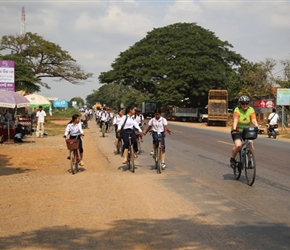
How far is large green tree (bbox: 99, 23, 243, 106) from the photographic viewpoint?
5600cm

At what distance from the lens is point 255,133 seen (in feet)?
30.7

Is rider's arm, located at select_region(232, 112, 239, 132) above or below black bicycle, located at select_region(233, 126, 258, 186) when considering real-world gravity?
above

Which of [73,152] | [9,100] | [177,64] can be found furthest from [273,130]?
[177,64]

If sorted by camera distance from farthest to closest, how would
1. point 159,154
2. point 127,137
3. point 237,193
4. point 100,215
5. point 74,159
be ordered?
point 127,137 < point 74,159 < point 159,154 < point 237,193 < point 100,215

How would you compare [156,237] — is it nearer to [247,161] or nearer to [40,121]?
[247,161]

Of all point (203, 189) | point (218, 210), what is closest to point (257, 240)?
point (218, 210)

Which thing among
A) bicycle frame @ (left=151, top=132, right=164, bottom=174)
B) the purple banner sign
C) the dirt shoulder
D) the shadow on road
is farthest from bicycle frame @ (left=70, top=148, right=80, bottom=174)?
the purple banner sign

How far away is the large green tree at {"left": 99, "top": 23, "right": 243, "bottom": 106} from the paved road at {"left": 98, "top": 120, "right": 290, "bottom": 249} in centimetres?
4132

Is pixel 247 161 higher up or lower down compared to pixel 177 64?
lower down

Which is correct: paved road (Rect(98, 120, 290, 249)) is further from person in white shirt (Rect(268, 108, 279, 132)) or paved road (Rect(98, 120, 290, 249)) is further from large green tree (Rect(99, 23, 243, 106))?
large green tree (Rect(99, 23, 243, 106))

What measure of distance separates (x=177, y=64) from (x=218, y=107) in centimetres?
1242

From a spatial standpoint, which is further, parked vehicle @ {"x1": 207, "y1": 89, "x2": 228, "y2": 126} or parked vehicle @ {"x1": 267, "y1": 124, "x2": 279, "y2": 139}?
parked vehicle @ {"x1": 207, "y1": 89, "x2": 228, "y2": 126}

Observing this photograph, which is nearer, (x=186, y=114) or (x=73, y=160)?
(x=73, y=160)

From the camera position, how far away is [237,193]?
8.53 meters
